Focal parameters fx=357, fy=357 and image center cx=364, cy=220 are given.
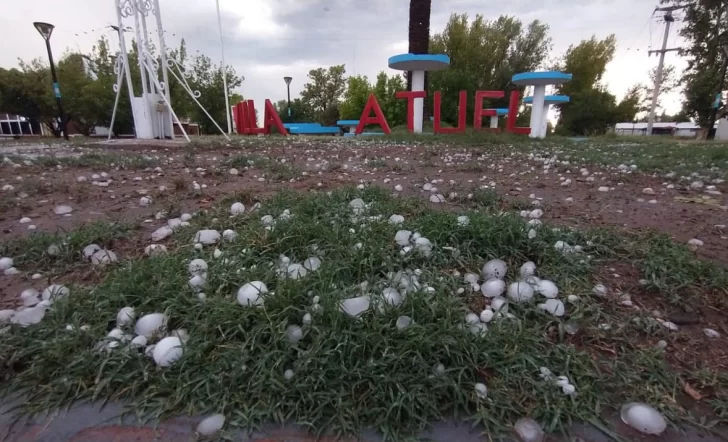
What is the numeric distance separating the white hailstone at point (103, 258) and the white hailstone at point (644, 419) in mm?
1954

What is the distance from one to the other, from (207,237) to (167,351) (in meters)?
0.80

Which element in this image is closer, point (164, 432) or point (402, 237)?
point (164, 432)

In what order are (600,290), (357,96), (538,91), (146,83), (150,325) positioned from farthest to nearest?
(357,96) → (538,91) → (146,83) → (600,290) → (150,325)

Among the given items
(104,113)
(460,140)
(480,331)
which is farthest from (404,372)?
(104,113)

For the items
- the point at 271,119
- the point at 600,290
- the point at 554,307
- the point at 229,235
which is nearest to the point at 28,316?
the point at 229,235

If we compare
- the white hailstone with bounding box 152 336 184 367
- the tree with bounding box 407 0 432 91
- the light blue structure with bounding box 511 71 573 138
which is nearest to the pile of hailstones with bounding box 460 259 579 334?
the white hailstone with bounding box 152 336 184 367

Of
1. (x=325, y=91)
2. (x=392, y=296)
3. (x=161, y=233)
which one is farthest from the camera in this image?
(x=325, y=91)

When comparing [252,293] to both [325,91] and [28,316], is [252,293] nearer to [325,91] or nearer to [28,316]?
[28,316]

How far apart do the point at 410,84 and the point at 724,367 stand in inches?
502

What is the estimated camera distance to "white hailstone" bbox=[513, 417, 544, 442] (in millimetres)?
870

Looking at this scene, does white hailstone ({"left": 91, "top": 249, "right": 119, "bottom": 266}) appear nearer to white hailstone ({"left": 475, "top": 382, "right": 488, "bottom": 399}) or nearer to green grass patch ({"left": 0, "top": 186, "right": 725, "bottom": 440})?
green grass patch ({"left": 0, "top": 186, "right": 725, "bottom": 440})

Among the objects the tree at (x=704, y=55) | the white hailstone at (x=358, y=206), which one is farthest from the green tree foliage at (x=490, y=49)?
the white hailstone at (x=358, y=206)

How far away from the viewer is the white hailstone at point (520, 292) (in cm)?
131

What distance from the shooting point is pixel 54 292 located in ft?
4.33
